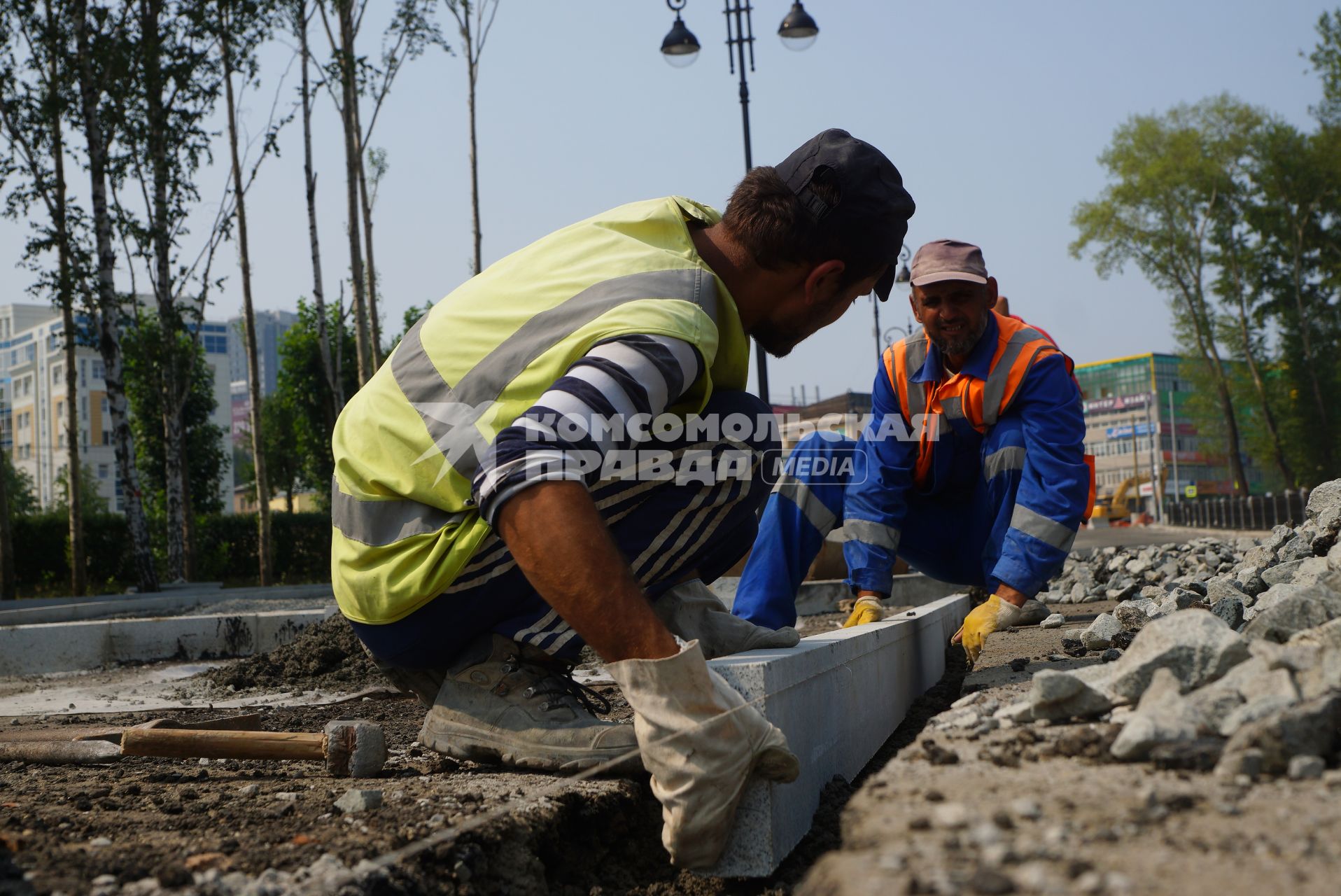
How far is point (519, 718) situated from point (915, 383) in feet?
7.72

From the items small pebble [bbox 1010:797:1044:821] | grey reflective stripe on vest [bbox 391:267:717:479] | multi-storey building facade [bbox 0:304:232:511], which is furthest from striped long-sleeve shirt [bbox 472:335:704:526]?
multi-storey building facade [bbox 0:304:232:511]

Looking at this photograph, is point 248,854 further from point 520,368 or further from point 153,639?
point 153,639

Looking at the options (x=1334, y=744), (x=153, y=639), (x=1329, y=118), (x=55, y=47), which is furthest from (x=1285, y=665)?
(x=1329, y=118)

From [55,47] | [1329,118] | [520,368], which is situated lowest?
[520,368]

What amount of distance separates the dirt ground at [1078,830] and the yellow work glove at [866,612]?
231 centimetres

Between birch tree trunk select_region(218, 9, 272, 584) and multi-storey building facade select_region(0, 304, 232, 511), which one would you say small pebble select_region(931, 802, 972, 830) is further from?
multi-storey building facade select_region(0, 304, 232, 511)

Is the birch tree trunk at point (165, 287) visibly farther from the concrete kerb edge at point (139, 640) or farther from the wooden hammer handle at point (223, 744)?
the wooden hammer handle at point (223, 744)

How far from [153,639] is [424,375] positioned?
234 inches

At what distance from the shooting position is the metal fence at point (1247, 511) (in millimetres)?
26391

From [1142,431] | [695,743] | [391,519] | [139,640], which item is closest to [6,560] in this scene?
[139,640]

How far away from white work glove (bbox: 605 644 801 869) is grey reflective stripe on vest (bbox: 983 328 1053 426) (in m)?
2.36

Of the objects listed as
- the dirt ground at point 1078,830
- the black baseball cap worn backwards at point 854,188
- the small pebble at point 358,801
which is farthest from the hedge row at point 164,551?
the dirt ground at point 1078,830

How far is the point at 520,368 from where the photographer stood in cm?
224

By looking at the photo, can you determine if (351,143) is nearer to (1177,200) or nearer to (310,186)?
(310,186)
